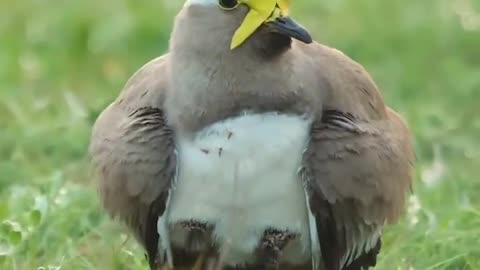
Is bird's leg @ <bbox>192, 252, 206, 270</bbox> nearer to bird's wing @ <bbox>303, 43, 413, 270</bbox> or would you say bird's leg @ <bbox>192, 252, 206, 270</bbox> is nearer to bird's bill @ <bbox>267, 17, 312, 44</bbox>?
bird's wing @ <bbox>303, 43, 413, 270</bbox>

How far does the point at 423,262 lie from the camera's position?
588 centimetres

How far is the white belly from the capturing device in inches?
194

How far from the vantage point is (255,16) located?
15.9ft

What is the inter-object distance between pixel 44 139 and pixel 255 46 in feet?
8.61

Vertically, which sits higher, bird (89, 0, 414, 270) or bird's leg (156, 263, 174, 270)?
bird (89, 0, 414, 270)

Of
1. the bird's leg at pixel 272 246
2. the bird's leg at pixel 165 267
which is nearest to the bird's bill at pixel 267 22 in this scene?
the bird's leg at pixel 272 246

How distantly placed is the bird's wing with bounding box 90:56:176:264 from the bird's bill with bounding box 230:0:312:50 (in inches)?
14.8

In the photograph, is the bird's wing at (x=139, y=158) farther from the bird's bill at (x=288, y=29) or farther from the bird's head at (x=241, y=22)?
the bird's bill at (x=288, y=29)

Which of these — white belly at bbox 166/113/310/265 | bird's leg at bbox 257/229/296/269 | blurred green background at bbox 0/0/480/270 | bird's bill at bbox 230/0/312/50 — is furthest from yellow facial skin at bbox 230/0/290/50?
blurred green background at bbox 0/0/480/270

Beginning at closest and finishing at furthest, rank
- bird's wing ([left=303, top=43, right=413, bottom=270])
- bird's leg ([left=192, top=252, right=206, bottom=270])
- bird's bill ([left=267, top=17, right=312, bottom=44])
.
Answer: bird's bill ([left=267, top=17, right=312, bottom=44]) → bird's wing ([left=303, top=43, right=413, bottom=270]) → bird's leg ([left=192, top=252, right=206, bottom=270])

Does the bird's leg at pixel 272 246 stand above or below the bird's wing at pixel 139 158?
below

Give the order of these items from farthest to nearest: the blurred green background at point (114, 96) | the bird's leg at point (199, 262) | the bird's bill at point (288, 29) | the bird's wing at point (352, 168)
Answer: the blurred green background at point (114, 96) → the bird's leg at point (199, 262) → the bird's wing at point (352, 168) → the bird's bill at point (288, 29)

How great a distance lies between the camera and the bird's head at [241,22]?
484 cm

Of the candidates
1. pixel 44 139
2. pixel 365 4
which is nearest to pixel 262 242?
pixel 44 139
